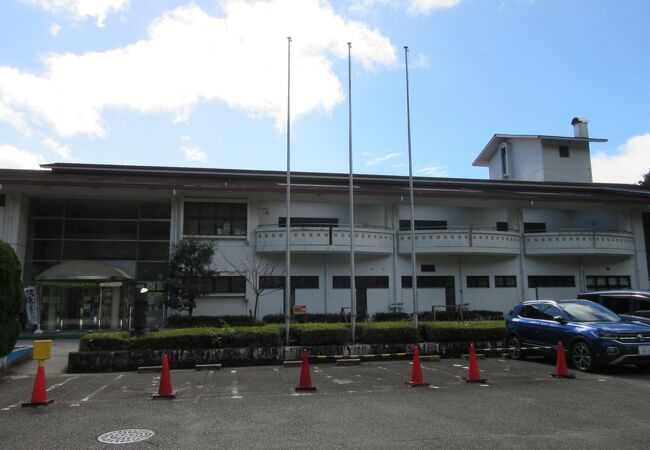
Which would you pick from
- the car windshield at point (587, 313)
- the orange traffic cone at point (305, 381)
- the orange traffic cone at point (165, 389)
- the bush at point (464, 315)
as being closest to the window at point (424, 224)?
the bush at point (464, 315)

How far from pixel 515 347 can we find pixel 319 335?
217 inches

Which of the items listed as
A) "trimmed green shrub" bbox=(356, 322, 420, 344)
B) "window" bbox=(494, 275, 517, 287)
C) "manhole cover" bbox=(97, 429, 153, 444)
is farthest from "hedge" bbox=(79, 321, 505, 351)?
"window" bbox=(494, 275, 517, 287)

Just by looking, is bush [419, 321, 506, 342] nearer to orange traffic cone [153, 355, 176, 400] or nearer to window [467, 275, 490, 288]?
orange traffic cone [153, 355, 176, 400]

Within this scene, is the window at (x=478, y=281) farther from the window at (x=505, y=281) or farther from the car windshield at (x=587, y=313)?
the car windshield at (x=587, y=313)

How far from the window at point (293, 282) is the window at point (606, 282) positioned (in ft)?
53.1

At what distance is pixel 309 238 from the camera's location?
25.4m

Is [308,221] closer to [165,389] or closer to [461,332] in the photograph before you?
[461,332]

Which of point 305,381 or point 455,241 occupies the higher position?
point 455,241

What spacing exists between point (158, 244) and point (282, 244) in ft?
24.6

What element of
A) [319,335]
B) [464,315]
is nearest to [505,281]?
[464,315]

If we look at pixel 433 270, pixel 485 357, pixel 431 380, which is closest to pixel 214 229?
pixel 433 270

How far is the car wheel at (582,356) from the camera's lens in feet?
37.5

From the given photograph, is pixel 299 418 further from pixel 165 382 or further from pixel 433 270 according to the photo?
pixel 433 270

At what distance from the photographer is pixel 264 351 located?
549 inches
